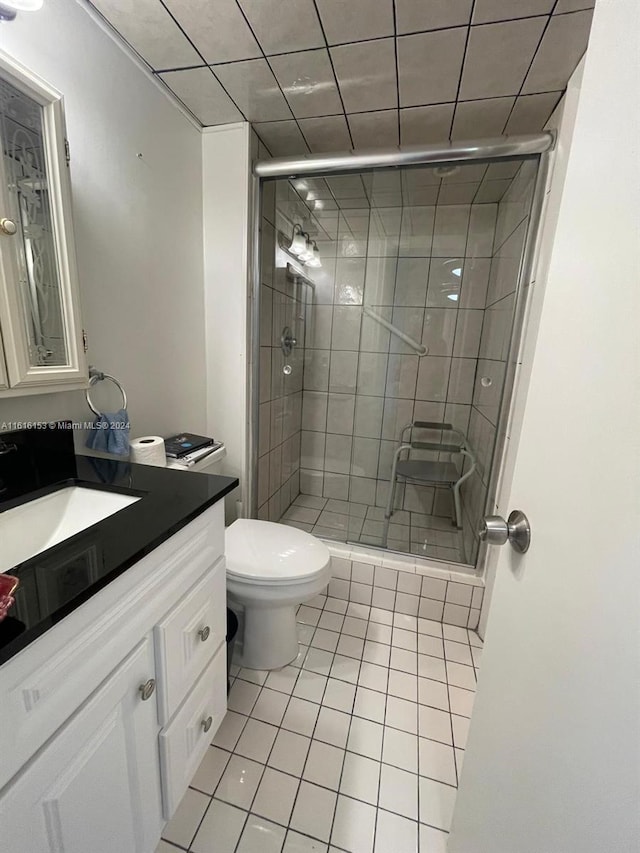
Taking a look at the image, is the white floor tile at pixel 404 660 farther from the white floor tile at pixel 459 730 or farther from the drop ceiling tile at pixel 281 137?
the drop ceiling tile at pixel 281 137

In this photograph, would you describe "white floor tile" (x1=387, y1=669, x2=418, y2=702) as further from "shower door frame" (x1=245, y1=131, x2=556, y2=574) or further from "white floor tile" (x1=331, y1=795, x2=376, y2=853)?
"shower door frame" (x1=245, y1=131, x2=556, y2=574)

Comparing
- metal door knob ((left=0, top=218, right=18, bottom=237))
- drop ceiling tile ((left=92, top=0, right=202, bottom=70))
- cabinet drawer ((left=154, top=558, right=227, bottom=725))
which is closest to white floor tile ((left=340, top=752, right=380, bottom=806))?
cabinet drawer ((left=154, top=558, right=227, bottom=725))

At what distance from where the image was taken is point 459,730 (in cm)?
115

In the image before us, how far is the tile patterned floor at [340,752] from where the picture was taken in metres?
0.89

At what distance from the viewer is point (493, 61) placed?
3.49 feet

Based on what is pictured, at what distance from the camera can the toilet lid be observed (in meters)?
1.17

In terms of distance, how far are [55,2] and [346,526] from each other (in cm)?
227

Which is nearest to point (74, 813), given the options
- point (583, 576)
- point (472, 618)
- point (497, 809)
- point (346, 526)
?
point (497, 809)

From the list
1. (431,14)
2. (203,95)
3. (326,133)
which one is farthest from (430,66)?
(203,95)

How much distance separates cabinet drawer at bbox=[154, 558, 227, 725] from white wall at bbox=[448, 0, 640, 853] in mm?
644

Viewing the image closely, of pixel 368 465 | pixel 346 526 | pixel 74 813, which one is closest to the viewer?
pixel 74 813

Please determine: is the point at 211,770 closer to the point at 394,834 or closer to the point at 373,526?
the point at 394,834

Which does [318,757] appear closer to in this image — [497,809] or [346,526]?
[497,809]

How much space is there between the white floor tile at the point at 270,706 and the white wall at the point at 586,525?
2.49 ft
